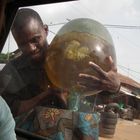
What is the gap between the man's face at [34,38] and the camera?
1.79 m

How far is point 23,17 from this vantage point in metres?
1.77

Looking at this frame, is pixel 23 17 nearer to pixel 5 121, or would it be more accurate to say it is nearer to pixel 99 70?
pixel 99 70

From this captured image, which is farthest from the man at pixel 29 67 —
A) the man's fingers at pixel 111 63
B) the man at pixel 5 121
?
the man at pixel 5 121

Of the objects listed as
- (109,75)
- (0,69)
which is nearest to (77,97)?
(109,75)

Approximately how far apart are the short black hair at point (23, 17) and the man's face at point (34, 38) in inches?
0.7

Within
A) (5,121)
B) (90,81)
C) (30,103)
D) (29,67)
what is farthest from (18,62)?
(5,121)

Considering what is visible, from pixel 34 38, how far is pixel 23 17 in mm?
112

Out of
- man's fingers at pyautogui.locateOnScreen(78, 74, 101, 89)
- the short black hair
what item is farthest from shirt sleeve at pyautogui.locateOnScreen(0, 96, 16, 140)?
the short black hair

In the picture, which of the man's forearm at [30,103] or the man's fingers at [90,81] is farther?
the man's forearm at [30,103]

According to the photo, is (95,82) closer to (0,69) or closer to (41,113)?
(41,113)

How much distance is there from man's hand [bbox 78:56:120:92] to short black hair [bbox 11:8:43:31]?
0.35 metres

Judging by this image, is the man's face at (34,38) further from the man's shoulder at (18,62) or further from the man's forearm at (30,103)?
the man's forearm at (30,103)

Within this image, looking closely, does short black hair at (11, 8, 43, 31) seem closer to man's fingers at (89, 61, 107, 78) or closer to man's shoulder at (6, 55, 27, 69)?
man's shoulder at (6, 55, 27, 69)

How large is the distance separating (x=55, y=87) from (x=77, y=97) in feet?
0.37
